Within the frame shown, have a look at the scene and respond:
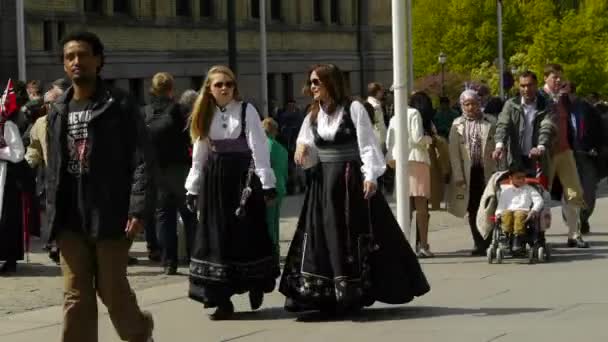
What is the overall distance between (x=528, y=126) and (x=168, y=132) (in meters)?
3.40

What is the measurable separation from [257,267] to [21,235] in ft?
15.5

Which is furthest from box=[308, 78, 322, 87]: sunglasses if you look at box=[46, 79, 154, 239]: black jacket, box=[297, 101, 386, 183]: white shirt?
box=[46, 79, 154, 239]: black jacket

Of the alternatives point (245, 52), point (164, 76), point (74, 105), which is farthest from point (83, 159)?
point (245, 52)

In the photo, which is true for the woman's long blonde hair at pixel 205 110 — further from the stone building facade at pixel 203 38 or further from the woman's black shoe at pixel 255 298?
the stone building facade at pixel 203 38

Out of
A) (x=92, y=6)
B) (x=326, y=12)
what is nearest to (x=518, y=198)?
(x=92, y=6)

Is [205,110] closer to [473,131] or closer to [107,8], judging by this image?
[473,131]

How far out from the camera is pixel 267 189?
1200cm

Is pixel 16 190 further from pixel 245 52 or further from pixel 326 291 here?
pixel 245 52

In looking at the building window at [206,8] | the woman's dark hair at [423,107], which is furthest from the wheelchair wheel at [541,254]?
the building window at [206,8]

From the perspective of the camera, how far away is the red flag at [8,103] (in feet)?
52.9

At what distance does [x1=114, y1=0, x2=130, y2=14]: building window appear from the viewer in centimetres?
4094

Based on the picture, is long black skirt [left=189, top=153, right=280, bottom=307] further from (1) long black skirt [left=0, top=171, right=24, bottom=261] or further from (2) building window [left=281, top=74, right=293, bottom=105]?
(2) building window [left=281, top=74, right=293, bottom=105]

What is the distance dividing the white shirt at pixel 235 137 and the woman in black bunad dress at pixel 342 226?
25cm

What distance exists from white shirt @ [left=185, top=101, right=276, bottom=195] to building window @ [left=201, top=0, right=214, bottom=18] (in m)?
33.9
